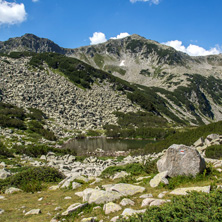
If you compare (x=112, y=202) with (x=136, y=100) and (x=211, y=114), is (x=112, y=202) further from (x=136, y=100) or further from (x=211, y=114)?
(x=211, y=114)

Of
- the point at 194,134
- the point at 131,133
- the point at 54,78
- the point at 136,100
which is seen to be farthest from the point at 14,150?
the point at 136,100

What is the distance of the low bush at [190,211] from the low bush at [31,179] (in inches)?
343

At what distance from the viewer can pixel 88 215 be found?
6598 millimetres

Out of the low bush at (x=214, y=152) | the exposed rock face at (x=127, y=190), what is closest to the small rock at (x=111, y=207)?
the exposed rock face at (x=127, y=190)

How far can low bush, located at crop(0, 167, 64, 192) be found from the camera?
39.0 feet

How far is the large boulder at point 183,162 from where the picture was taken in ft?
30.0

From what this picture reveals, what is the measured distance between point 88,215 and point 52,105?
2760 inches

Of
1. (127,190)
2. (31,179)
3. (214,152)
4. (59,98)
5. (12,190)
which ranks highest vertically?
(59,98)

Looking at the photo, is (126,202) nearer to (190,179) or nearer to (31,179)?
(190,179)

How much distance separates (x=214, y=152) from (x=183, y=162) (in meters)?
9.88

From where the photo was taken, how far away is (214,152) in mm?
17234

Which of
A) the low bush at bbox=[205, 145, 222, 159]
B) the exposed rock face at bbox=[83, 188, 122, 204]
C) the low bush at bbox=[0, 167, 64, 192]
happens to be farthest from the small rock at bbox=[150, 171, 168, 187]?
the low bush at bbox=[205, 145, 222, 159]

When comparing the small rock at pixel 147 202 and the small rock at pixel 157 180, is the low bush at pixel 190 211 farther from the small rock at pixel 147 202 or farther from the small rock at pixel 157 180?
the small rock at pixel 157 180

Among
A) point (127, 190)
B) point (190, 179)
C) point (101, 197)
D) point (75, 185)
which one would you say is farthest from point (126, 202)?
point (75, 185)
